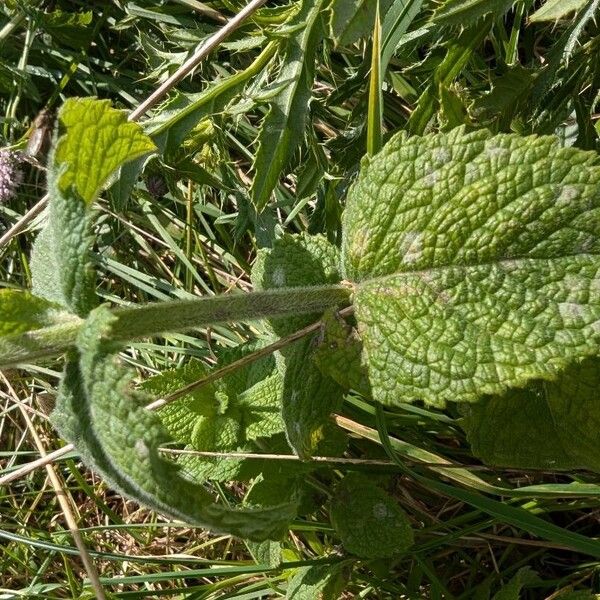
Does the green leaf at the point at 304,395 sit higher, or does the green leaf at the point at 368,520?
the green leaf at the point at 304,395

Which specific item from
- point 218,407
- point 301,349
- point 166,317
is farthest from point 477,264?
point 218,407

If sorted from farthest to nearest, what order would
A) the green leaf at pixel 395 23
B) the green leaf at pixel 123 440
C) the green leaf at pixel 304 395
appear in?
the green leaf at pixel 395 23 < the green leaf at pixel 304 395 < the green leaf at pixel 123 440

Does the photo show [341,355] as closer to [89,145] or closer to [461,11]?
[89,145]

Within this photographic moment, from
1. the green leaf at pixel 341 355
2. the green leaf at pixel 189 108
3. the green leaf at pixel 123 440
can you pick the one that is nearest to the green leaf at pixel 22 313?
the green leaf at pixel 123 440

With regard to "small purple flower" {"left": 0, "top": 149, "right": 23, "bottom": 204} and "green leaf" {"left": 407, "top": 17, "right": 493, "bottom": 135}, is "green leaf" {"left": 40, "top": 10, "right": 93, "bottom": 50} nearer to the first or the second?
"small purple flower" {"left": 0, "top": 149, "right": 23, "bottom": 204}

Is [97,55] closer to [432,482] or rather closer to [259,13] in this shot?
[259,13]

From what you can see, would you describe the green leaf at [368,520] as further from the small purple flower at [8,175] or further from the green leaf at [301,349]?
the small purple flower at [8,175]

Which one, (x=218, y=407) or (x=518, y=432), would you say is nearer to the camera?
(x=518, y=432)
